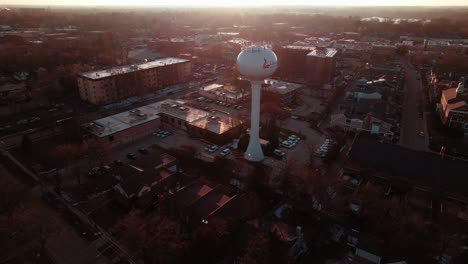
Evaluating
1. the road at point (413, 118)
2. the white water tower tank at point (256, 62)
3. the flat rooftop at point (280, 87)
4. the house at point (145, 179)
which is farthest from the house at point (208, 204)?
the flat rooftop at point (280, 87)

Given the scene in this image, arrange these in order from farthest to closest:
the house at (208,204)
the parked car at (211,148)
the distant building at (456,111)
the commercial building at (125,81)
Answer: the commercial building at (125,81) → the distant building at (456,111) → the parked car at (211,148) → the house at (208,204)

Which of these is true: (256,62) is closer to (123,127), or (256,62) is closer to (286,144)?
(286,144)

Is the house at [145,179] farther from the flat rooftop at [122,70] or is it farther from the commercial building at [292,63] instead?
the commercial building at [292,63]

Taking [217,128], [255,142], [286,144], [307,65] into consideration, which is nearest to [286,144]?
[286,144]

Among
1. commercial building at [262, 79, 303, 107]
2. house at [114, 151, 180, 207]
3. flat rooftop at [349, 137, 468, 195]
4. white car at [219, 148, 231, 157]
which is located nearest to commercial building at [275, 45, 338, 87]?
commercial building at [262, 79, 303, 107]

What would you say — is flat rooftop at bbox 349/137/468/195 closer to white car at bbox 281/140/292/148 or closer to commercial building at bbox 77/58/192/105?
white car at bbox 281/140/292/148

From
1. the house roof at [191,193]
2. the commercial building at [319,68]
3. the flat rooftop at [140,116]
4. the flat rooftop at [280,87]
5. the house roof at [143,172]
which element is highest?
the commercial building at [319,68]
